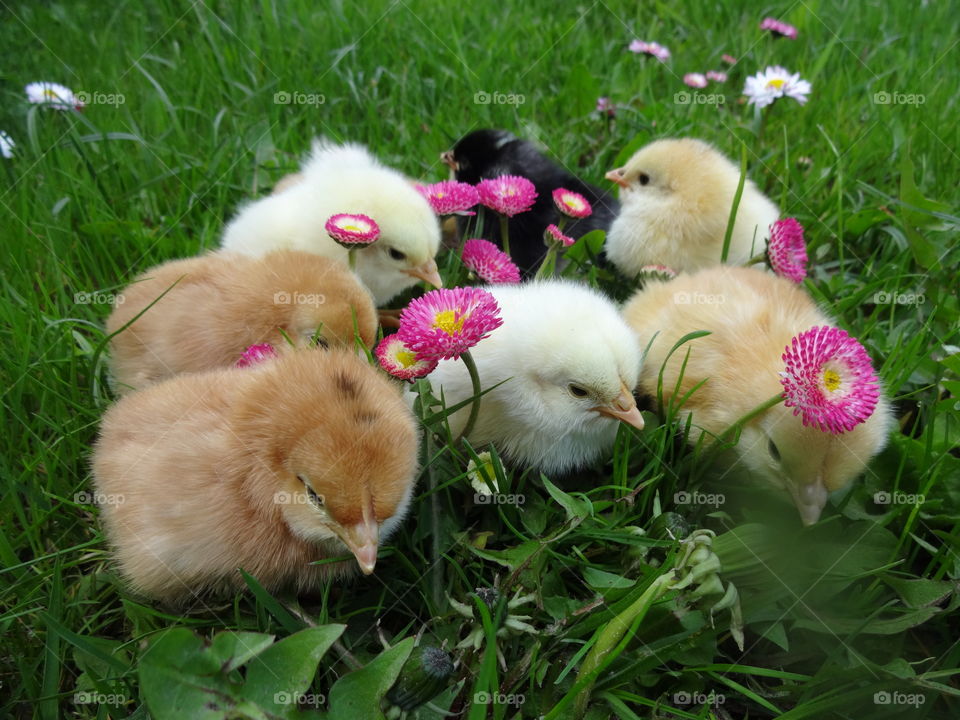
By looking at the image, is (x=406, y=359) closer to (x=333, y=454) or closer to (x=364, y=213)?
(x=333, y=454)

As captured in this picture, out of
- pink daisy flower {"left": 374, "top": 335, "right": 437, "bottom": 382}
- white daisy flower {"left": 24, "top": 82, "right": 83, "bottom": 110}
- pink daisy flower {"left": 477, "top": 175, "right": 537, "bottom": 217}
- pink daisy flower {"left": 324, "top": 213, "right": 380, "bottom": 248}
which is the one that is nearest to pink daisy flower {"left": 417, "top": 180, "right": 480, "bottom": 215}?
pink daisy flower {"left": 477, "top": 175, "right": 537, "bottom": 217}

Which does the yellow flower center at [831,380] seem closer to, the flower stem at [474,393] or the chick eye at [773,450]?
the chick eye at [773,450]

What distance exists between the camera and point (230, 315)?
6.91 feet

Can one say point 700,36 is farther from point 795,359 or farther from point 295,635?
point 295,635

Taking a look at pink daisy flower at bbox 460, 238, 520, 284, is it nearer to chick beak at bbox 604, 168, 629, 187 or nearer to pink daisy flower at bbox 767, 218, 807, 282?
chick beak at bbox 604, 168, 629, 187

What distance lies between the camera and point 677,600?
5.34 ft

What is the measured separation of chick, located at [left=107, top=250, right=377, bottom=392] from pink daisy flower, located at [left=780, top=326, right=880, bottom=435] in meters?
1.18

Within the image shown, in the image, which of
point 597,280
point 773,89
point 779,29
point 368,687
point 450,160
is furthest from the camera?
point 779,29

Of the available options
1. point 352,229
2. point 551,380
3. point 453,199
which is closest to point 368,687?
point 551,380

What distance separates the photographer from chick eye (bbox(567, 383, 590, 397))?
1.96 m

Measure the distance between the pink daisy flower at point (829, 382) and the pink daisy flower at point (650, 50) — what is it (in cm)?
281

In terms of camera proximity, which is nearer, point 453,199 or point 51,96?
point 453,199

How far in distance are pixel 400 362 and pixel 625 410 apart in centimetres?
60

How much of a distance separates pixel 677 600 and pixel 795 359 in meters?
0.63
